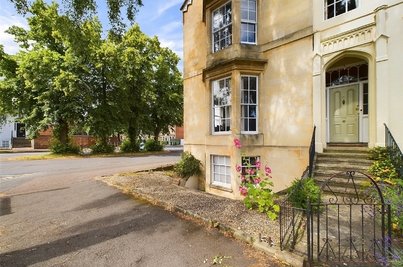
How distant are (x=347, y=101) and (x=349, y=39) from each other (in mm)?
2189

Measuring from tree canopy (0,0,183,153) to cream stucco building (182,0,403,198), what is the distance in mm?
15128

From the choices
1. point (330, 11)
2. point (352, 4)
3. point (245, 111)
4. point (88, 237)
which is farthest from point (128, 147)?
point (352, 4)

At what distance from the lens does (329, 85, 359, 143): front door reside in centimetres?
921

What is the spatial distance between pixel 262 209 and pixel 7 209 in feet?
26.0

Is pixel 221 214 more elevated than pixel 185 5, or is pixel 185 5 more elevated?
pixel 185 5

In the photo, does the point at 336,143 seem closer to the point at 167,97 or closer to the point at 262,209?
the point at 262,209

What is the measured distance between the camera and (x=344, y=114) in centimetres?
949

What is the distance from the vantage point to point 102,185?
37.1 ft

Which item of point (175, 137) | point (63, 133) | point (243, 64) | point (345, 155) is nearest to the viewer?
point (345, 155)

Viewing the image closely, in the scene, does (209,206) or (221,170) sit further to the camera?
(221,170)

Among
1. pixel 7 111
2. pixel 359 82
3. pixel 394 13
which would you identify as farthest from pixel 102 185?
pixel 7 111

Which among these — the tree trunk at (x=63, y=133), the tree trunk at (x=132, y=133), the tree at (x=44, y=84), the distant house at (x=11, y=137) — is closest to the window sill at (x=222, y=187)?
the tree at (x=44, y=84)

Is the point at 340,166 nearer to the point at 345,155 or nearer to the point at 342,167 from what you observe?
the point at 342,167

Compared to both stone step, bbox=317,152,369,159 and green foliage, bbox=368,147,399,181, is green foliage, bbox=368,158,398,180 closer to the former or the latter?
green foliage, bbox=368,147,399,181
